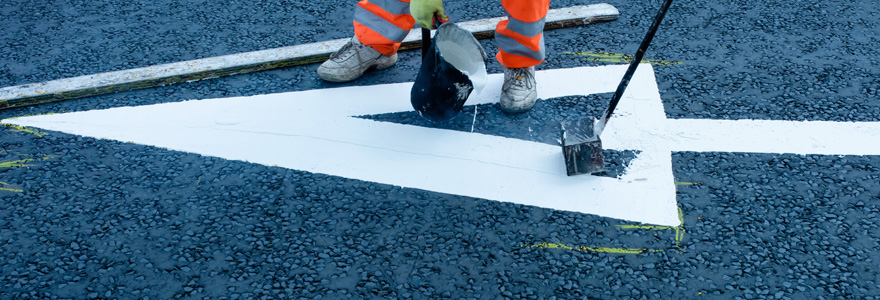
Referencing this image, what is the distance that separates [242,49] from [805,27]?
3.15 m

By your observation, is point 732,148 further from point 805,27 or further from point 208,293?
point 208,293

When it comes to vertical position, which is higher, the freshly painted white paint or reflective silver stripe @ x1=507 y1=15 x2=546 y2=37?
reflective silver stripe @ x1=507 y1=15 x2=546 y2=37

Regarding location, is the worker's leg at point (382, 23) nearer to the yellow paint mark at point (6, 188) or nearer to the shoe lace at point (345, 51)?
the shoe lace at point (345, 51)

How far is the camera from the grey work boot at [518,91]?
111 inches

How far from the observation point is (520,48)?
2.82 m

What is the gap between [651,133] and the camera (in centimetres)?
271

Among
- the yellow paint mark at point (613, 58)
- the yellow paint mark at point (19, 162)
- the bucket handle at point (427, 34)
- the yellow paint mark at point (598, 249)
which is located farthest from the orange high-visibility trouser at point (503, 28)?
the yellow paint mark at point (19, 162)

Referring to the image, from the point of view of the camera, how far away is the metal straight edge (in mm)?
2938

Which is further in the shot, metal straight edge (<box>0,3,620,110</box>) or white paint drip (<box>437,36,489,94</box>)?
metal straight edge (<box>0,3,620,110</box>)

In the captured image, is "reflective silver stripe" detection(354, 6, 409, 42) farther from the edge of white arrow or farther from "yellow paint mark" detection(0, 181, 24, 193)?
"yellow paint mark" detection(0, 181, 24, 193)

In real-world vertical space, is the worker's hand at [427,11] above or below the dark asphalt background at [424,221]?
above

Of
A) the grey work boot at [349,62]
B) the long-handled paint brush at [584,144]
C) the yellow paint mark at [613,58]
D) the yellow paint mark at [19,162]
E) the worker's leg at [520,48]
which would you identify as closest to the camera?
the long-handled paint brush at [584,144]

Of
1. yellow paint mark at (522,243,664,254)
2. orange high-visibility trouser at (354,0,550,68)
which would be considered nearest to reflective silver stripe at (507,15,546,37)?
orange high-visibility trouser at (354,0,550,68)

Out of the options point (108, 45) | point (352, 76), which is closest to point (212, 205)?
point (352, 76)
